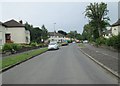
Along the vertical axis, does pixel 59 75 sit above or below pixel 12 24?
below

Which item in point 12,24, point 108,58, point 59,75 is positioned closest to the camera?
point 59,75

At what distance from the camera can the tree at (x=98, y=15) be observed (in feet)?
282

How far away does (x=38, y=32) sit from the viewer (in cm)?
12475

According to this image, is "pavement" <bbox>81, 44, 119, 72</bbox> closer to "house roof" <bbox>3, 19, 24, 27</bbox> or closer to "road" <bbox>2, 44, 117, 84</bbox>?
"road" <bbox>2, 44, 117, 84</bbox>

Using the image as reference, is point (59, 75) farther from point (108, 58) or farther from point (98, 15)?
point (98, 15)

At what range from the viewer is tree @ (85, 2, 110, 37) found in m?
86.1

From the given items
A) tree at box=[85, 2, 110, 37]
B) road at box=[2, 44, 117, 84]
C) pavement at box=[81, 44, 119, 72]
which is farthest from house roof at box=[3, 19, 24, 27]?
road at box=[2, 44, 117, 84]

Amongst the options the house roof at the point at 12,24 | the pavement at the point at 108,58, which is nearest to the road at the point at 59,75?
the pavement at the point at 108,58

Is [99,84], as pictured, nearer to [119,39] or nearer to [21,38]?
[119,39]

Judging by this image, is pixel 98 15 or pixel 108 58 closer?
pixel 108 58

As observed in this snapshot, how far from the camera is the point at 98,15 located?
86.5m

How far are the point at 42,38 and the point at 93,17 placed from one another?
39.9m

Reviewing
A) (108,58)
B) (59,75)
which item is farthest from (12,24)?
(59,75)

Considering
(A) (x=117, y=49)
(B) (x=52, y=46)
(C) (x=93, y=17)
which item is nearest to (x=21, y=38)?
(C) (x=93, y=17)
